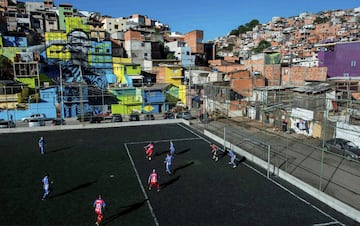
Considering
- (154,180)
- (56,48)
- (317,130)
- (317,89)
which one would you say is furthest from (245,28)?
(154,180)

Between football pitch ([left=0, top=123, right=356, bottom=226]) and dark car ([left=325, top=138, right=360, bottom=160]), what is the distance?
7.85m

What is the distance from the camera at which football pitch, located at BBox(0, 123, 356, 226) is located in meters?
10.8

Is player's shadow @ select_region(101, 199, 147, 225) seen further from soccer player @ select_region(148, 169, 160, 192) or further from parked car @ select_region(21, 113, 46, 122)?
parked car @ select_region(21, 113, 46, 122)

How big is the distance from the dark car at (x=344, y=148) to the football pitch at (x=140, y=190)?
785 centimetres

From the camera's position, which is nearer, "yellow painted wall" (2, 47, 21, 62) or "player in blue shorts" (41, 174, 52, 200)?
"player in blue shorts" (41, 174, 52, 200)

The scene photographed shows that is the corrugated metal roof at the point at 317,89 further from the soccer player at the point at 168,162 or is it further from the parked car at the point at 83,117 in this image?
the parked car at the point at 83,117

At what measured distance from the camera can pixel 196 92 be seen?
42906 millimetres

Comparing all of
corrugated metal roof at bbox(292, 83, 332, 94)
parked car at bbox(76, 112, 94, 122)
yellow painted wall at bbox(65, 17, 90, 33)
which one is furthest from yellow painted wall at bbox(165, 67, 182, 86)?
corrugated metal roof at bbox(292, 83, 332, 94)

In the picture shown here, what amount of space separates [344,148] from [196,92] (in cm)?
2547

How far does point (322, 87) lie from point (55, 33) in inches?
1737

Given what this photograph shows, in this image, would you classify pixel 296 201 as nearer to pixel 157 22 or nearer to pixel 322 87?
pixel 322 87

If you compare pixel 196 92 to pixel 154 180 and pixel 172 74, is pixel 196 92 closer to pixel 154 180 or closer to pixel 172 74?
pixel 172 74

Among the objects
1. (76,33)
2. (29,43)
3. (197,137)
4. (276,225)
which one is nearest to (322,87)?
(197,137)

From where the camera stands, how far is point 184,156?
60.2ft
